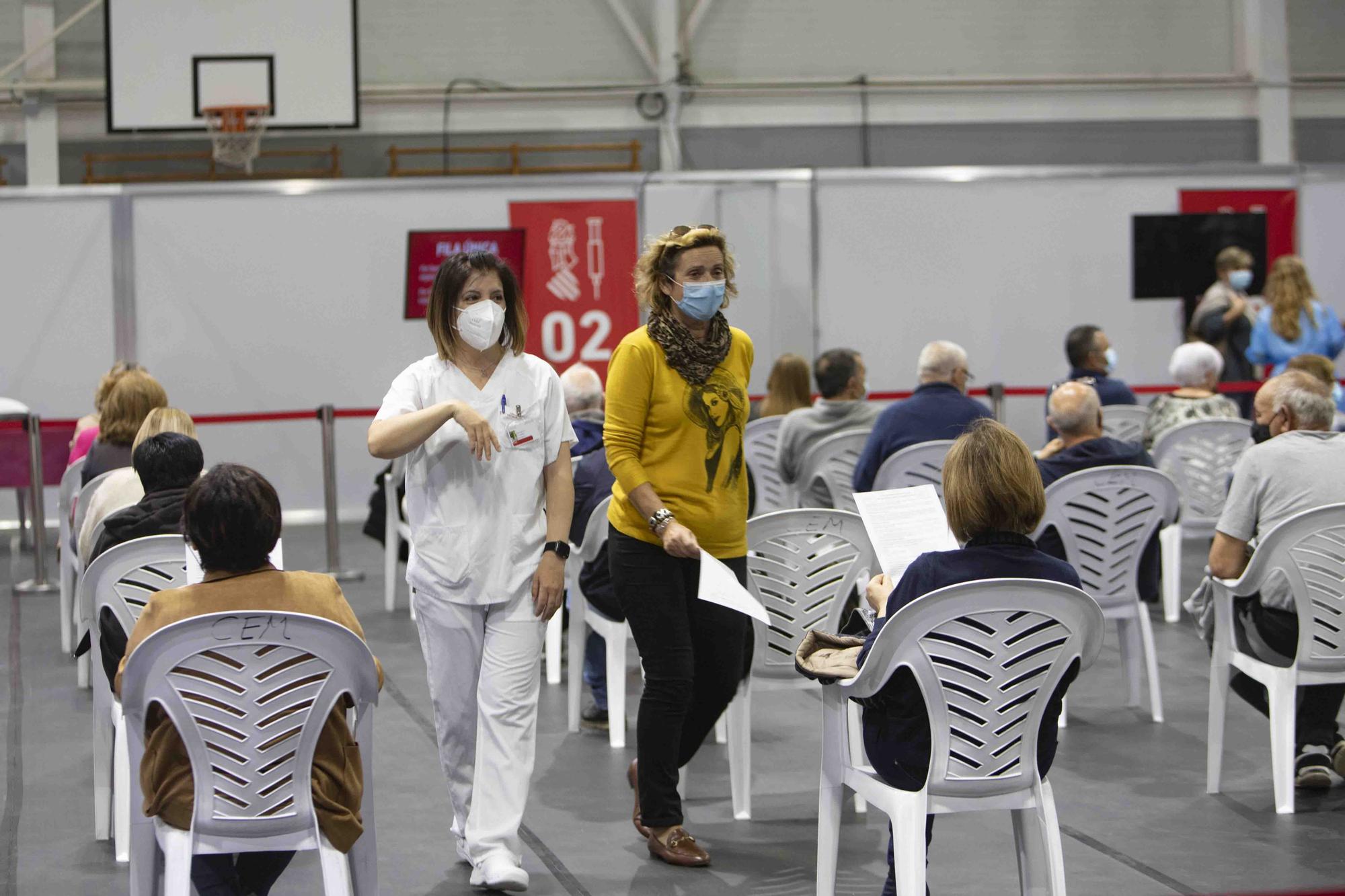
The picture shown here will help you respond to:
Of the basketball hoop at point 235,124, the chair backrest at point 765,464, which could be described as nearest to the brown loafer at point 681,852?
the chair backrest at point 765,464

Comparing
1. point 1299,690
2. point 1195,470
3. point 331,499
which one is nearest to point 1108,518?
point 1299,690

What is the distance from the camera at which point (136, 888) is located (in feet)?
8.98

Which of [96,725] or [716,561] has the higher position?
[716,561]

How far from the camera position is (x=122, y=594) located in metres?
3.63

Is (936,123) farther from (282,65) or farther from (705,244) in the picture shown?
(705,244)

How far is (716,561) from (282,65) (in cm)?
794

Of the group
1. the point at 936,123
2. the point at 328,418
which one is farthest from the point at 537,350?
the point at 936,123

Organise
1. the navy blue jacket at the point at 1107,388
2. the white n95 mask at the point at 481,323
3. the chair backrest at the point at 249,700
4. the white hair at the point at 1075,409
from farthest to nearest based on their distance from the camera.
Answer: the navy blue jacket at the point at 1107,388 → the white hair at the point at 1075,409 → the white n95 mask at the point at 481,323 → the chair backrest at the point at 249,700

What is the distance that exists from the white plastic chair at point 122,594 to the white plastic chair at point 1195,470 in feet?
13.5

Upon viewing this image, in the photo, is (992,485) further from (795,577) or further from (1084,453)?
(1084,453)

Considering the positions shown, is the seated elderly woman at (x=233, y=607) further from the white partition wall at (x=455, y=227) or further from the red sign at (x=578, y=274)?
the white partition wall at (x=455, y=227)

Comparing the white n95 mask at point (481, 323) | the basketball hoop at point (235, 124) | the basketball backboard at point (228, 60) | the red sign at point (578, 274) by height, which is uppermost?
the basketball backboard at point (228, 60)

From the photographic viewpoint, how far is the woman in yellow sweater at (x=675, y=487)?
3438 mm

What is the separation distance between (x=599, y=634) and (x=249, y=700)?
2.33 metres
